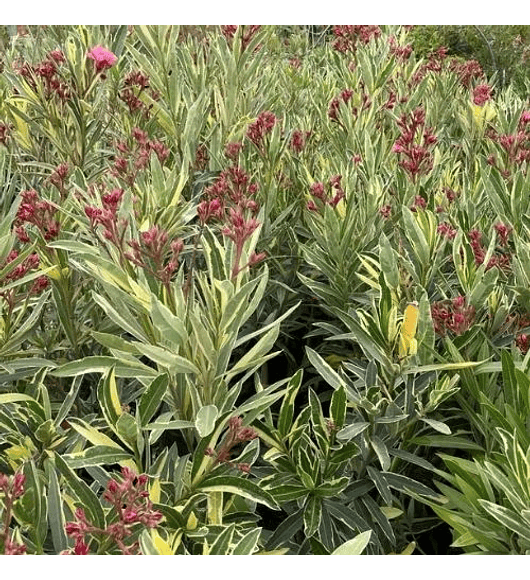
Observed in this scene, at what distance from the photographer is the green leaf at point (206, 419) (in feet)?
4.16

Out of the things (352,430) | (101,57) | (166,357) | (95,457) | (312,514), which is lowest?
(312,514)

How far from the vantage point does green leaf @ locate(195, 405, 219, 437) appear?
127 cm

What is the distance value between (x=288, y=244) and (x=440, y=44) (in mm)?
6576

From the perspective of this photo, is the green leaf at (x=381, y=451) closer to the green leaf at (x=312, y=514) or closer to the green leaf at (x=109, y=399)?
the green leaf at (x=312, y=514)

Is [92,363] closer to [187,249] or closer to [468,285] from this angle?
[187,249]

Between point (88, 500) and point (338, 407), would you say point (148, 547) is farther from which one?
point (338, 407)

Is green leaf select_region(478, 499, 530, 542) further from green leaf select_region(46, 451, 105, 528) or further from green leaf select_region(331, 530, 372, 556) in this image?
green leaf select_region(46, 451, 105, 528)

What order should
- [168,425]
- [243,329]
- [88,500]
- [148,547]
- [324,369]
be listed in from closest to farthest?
[148,547] → [88,500] → [168,425] → [324,369] → [243,329]

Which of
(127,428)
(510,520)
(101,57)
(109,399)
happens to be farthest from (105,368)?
(101,57)

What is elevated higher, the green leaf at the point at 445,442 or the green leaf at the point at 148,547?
the green leaf at the point at 148,547

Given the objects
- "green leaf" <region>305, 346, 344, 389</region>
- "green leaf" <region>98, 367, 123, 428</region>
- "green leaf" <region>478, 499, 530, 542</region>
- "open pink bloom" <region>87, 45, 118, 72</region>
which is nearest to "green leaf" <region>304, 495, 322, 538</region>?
"green leaf" <region>305, 346, 344, 389</region>

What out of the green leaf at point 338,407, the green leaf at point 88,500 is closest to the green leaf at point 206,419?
the green leaf at point 88,500

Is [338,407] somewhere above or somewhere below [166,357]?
below

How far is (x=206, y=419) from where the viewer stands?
130 cm
